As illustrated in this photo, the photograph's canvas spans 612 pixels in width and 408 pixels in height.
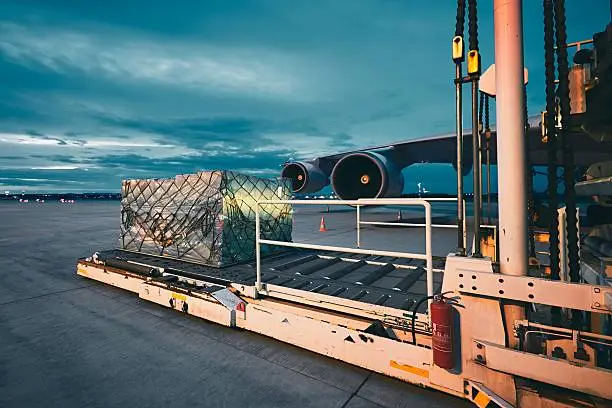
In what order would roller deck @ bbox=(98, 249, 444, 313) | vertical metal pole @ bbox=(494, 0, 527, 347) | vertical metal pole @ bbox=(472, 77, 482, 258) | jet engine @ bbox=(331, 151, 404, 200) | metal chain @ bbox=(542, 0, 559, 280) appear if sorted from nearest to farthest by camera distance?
vertical metal pole @ bbox=(494, 0, 527, 347), vertical metal pole @ bbox=(472, 77, 482, 258), metal chain @ bbox=(542, 0, 559, 280), roller deck @ bbox=(98, 249, 444, 313), jet engine @ bbox=(331, 151, 404, 200)

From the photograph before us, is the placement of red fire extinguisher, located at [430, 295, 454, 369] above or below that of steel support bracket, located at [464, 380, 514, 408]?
above

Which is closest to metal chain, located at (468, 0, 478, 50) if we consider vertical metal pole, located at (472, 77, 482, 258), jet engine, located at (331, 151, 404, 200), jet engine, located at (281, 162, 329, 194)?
vertical metal pole, located at (472, 77, 482, 258)

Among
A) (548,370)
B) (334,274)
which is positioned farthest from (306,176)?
(548,370)

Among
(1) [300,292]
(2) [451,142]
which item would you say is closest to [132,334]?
(1) [300,292]

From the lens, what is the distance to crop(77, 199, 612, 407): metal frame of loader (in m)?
1.89

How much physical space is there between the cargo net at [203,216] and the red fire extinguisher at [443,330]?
3.72 meters

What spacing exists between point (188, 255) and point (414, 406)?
14.6 feet

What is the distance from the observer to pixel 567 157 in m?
2.47

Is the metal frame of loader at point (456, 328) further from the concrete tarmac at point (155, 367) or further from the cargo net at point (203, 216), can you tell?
the cargo net at point (203, 216)

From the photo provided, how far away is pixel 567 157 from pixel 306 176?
12.6m

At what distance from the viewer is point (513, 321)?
6.94ft

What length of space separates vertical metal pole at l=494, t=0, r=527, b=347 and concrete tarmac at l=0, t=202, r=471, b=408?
1132 millimetres

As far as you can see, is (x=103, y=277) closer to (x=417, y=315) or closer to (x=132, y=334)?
(x=132, y=334)

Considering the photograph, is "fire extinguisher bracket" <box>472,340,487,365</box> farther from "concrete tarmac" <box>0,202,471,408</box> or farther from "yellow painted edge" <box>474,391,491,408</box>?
"concrete tarmac" <box>0,202,471,408</box>
